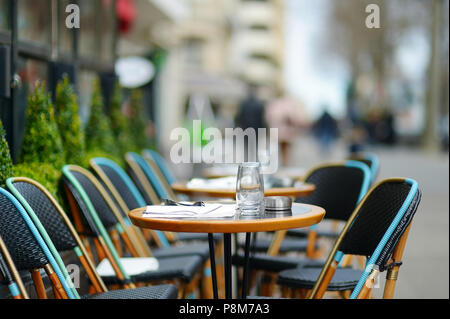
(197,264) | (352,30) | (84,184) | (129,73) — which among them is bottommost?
(197,264)

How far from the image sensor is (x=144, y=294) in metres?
3.29

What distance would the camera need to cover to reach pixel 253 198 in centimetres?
308

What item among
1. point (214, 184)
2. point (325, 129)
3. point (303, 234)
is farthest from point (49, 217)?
point (325, 129)

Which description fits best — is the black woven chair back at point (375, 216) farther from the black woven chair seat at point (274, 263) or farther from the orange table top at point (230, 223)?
the black woven chair seat at point (274, 263)

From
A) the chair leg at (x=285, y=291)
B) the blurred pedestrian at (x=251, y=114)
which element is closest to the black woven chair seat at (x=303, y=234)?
the chair leg at (x=285, y=291)

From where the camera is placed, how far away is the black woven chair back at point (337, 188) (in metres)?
4.64

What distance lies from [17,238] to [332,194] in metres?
2.53

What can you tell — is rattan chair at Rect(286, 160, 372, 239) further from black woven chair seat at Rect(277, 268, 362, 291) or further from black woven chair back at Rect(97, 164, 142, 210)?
black woven chair back at Rect(97, 164, 142, 210)

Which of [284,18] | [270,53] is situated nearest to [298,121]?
[270,53]

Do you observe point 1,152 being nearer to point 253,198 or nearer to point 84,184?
point 84,184

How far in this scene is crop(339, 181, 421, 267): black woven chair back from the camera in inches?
126

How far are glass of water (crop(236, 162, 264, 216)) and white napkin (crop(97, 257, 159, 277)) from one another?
1.18 metres

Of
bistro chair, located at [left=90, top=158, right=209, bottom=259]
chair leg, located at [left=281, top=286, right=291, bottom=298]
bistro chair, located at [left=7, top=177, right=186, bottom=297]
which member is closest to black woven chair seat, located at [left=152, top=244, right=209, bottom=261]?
bistro chair, located at [left=90, top=158, right=209, bottom=259]
